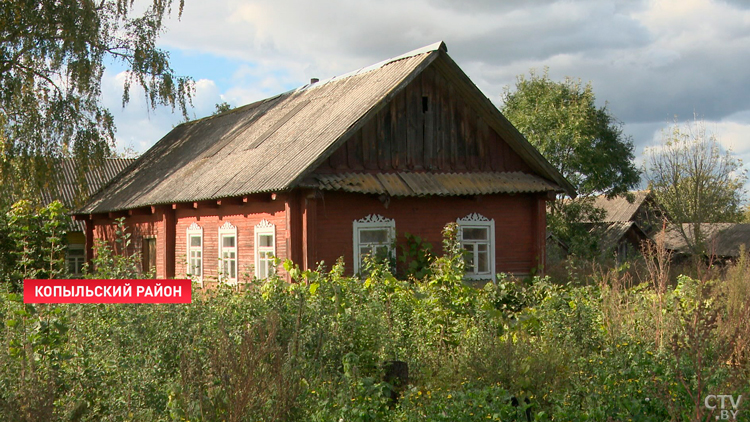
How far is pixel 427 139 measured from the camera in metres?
15.1

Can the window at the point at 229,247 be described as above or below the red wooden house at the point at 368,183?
below

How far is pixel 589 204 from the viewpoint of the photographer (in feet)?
110

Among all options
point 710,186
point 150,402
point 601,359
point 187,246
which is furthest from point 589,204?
point 150,402

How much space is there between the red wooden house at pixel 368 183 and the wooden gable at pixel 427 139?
0.02m

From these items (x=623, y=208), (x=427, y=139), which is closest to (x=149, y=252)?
(x=427, y=139)

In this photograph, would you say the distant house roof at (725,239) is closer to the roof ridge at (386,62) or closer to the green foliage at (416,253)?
the roof ridge at (386,62)

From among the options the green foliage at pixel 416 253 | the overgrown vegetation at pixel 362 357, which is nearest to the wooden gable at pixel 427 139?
the green foliage at pixel 416 253

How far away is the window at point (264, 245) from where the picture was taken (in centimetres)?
1394

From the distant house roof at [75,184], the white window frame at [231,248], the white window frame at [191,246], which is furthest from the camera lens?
the distant house roof at [75,184]

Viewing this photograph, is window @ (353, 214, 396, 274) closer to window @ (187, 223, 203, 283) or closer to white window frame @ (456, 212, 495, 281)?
white window frame @ (456, 212, 495, 281)

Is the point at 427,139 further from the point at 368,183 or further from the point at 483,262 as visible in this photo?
the point at 483,262

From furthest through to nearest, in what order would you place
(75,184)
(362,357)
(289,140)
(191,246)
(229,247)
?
(75,184) < (191,246) < (229,247) < (289,140) < (362,357)

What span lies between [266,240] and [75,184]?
10.8 metres

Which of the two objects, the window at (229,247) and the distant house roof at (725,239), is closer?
the window at (229,247)
